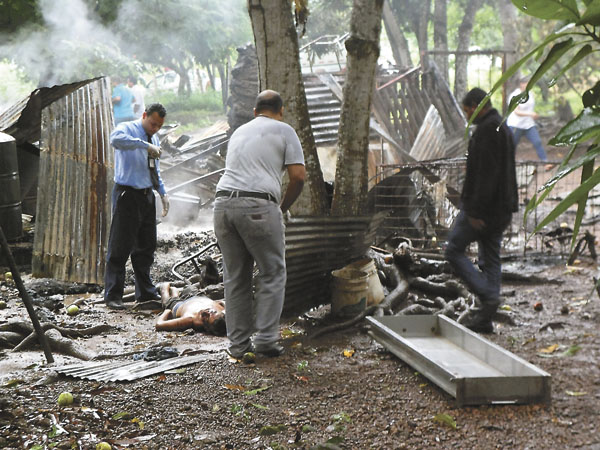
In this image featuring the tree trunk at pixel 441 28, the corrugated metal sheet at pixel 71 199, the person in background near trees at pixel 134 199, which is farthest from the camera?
the tree trunk at pixel 441 28

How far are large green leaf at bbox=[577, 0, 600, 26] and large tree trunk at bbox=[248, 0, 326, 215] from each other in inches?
245

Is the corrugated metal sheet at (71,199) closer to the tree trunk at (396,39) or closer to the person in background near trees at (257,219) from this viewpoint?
the person in background near trees at (257,219)

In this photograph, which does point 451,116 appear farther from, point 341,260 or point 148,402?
point 148,402

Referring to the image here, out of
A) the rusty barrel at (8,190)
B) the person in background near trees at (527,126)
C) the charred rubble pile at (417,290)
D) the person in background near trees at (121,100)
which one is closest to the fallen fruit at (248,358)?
the charred rubble pile at (417,290)

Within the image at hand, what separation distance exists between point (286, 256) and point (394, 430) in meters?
2.46

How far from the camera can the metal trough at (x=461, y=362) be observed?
4141 millimetres

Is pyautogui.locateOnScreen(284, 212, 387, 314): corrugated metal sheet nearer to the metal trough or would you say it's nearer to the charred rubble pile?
the charred rubble pile

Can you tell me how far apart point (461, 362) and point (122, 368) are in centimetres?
265

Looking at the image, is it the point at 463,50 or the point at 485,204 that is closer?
the point at 485,204

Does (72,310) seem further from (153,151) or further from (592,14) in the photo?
(592,14)

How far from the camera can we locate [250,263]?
5.66 meters

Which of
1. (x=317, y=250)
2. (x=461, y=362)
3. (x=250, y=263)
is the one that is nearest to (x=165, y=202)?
(x=317, y=250)

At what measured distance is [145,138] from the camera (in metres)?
7.64

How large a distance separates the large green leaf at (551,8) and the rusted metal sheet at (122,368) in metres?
4.56
